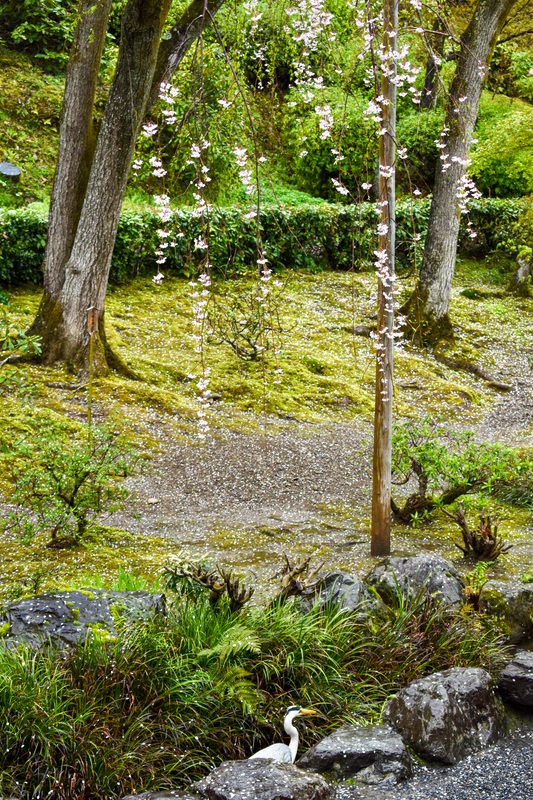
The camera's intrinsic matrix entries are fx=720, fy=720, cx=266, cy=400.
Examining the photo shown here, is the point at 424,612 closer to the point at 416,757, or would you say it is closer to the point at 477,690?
the point at 477,690

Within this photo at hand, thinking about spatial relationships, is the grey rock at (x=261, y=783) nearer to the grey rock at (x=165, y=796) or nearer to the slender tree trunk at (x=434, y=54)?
the grey rock at (x=165, y=796)

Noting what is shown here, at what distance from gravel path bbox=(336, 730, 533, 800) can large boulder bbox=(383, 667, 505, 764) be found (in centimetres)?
7

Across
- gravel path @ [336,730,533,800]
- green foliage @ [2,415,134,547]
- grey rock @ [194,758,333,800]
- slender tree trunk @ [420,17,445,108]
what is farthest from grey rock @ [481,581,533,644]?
slender tree trunk @ [420,17,445,108]

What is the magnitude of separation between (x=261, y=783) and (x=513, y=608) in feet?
7.61

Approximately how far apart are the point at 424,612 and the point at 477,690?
2.01 feet

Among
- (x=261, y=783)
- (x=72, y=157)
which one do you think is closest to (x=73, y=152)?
(x=72, y=157)

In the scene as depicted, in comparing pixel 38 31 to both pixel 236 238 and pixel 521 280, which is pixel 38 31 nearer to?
pixel 236 238

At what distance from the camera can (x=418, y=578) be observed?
171 inches

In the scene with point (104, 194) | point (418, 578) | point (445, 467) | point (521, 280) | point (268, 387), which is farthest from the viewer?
point (521, 280)

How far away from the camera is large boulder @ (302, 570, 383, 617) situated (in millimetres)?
4066

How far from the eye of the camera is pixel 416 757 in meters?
3.30

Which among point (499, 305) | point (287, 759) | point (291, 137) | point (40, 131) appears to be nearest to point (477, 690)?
point (287, 759)

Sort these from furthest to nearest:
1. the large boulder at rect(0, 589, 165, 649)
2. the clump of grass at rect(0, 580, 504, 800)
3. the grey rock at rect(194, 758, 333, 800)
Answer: the large boulder at rect(0, 589, 165, 649), the clump of grass at rect(0, 580, 504, 800), the grey rock at rect(194, 758, 333, 800)

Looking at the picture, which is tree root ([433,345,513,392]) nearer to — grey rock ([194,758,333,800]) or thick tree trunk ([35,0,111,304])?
thick tree trunk ([35,0,111,304])
